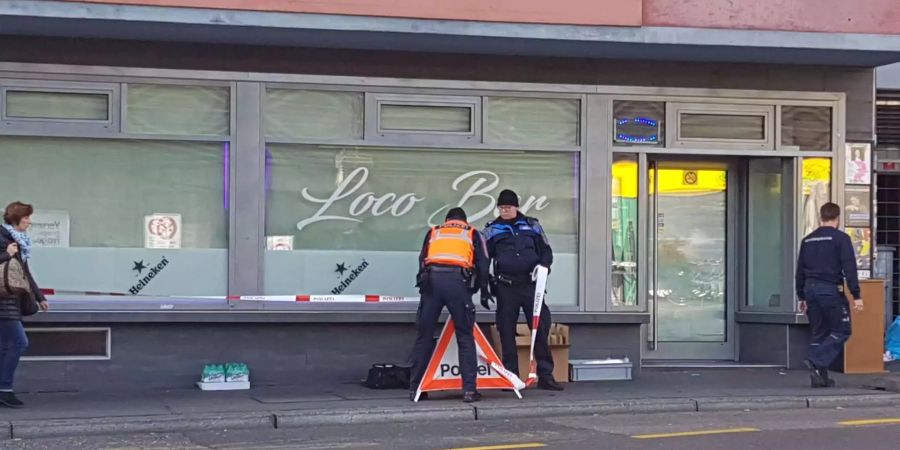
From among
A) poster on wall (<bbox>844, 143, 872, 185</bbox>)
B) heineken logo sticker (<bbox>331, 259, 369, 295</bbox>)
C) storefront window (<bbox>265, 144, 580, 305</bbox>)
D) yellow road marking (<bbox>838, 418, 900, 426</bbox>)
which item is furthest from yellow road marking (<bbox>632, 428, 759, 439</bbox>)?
poster on wall (<bbox>844, 143, 872, 185</bbox>)

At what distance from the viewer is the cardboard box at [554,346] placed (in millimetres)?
12461

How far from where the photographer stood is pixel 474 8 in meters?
12.0

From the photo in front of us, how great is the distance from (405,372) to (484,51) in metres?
3.47

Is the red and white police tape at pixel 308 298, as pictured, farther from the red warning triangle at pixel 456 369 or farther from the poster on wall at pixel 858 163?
the poster on wall at pixel 858 163

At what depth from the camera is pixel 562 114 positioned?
1332 cm

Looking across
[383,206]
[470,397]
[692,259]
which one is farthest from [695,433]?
[692,259]

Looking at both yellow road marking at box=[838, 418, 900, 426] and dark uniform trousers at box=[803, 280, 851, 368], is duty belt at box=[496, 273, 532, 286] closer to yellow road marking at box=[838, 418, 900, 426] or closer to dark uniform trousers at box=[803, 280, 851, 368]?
dark uniform trousers at box=[803, 280, 851, 368]

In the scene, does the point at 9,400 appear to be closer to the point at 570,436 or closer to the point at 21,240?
the point at 21,240

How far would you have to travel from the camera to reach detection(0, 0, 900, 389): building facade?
1205cm

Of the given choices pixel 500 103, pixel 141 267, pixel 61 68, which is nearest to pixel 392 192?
pixel 500 103

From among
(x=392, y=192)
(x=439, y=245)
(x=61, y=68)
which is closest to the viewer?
(x=439, y=245)

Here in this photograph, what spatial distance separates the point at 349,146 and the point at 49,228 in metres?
3.17

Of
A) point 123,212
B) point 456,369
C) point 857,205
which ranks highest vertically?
point 857,205

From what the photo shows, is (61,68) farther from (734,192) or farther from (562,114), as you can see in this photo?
(734,192)
